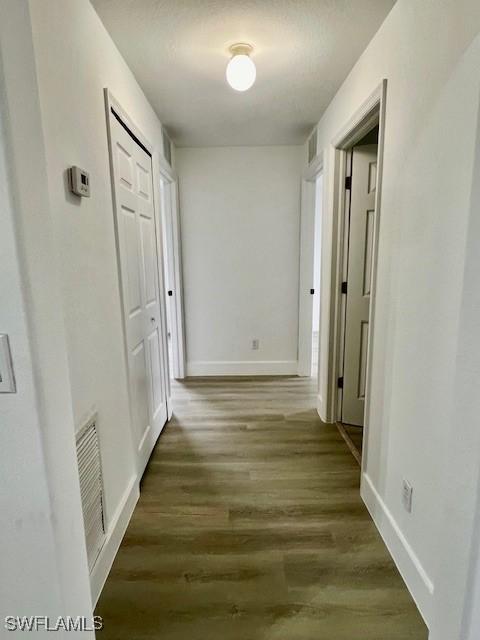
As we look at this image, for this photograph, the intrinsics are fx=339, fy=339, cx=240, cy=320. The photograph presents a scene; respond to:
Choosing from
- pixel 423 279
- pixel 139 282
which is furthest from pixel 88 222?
pixel 423 279

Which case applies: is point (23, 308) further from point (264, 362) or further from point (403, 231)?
point (264, 362)

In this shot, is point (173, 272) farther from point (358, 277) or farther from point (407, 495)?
point (407, 495)

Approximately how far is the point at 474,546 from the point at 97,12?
2328 millimetres

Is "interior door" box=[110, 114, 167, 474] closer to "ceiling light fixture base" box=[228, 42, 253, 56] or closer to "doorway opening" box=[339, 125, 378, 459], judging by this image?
"ceiling light fixture base" box=[228, 42, 253, 56]

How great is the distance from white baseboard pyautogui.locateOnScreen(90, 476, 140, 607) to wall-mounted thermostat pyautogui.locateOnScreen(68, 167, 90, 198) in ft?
4.73

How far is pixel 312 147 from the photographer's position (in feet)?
9.86

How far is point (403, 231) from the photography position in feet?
4.67

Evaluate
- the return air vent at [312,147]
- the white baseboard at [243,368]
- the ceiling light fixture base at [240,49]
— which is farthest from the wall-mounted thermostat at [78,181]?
the white baseboard at [243,368]

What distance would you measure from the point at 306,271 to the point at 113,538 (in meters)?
2.87

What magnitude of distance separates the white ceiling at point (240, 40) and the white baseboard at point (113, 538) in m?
2.27

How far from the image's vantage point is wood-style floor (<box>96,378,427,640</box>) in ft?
4.18

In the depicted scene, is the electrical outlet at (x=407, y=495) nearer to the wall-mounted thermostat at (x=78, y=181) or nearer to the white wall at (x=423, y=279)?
the white wall at (x=423, y=279)

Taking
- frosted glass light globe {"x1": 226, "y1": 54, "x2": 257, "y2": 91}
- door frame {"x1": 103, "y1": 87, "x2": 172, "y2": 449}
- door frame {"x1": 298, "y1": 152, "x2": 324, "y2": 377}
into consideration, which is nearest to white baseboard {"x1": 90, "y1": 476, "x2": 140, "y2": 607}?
door frame {"x1": 103, "y1": 87, "x2": 172, "y2": 449}

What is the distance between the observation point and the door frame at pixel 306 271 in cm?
345
